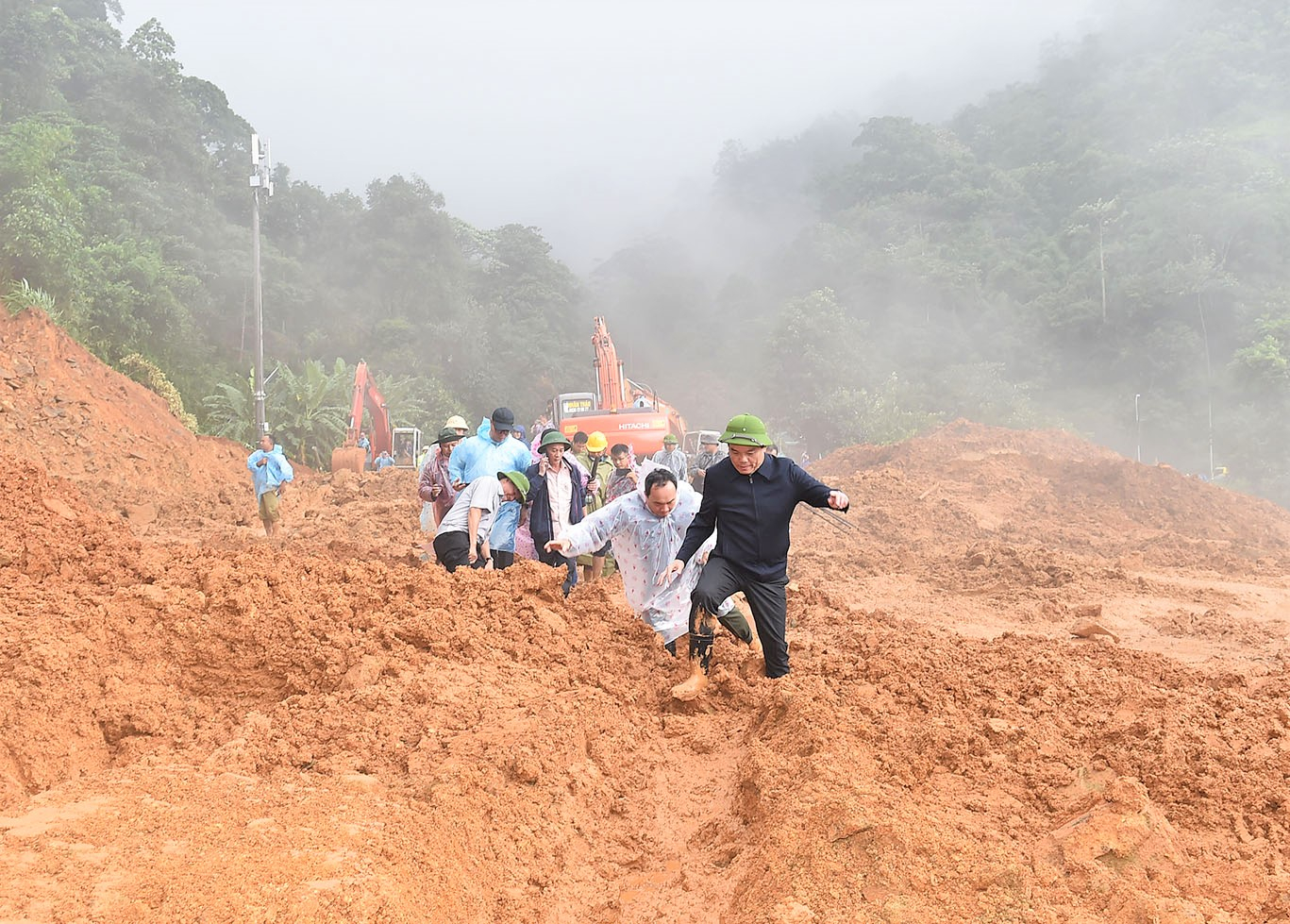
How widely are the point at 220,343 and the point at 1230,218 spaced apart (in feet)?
130

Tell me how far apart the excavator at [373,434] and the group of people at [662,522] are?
15.1 metres

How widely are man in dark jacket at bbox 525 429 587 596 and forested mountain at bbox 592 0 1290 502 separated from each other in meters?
31.2

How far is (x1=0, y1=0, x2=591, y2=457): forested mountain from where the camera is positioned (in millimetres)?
26328

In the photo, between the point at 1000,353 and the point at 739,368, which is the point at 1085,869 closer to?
the point at 1000,353

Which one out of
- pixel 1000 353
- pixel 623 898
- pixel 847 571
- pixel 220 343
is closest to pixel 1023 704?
pixel 623 898

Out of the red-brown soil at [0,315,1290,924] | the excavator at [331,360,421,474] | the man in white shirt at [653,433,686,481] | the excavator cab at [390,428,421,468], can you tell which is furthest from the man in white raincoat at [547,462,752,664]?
the excavator cab at [390,428,421,468]

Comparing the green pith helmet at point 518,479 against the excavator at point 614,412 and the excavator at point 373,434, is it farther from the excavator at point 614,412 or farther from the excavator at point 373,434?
the excavator at point 373,434

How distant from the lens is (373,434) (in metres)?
26.8

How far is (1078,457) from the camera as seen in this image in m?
26.8

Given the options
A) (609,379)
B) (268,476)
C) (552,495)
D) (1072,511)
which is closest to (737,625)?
(552,495)

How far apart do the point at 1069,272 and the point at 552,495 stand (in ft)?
153

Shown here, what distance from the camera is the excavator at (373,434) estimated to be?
22812mm

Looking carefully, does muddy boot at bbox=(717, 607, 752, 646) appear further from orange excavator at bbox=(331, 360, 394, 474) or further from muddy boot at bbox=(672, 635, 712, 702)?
orange excavator at bbox=(331, 360, 394, 474)

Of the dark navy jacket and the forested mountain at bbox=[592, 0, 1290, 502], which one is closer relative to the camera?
the dark navy jacket
